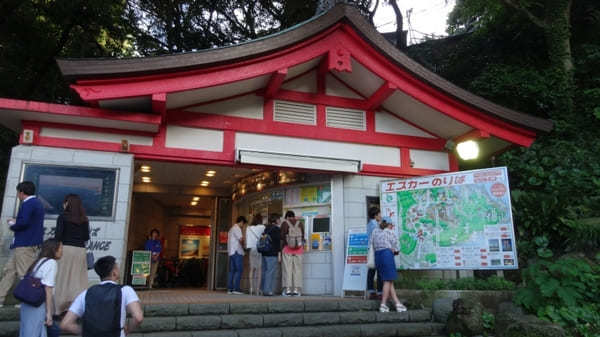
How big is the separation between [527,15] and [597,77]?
305 cm

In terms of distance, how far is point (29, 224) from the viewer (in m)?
6.27

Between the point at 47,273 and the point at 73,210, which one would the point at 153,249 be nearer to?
the point at 73,210

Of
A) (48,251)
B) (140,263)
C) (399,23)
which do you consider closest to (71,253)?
(48,251)


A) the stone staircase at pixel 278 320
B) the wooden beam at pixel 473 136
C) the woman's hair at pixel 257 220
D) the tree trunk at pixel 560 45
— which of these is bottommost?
the stone staircase at pixel 278 320

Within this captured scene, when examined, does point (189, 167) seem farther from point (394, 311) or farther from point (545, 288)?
point (545, 288)

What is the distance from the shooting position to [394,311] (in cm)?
767

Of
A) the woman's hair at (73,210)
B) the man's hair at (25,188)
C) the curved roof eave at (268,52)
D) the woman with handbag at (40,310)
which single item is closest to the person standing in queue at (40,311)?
the woman with handbag at (40,310)

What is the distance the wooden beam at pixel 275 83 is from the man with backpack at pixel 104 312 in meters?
6.33

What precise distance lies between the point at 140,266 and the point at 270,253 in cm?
386

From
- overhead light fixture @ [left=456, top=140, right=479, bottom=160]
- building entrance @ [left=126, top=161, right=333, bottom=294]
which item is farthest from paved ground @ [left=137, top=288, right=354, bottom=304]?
overhead light fixture @ [left=456, top=140, right=479, bottom=160]

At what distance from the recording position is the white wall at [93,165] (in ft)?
24.8

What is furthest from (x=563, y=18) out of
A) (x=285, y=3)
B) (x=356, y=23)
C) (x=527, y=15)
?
(x=285, y=3)

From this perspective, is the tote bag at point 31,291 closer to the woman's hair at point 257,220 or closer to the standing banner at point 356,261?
the standing banner at point 356,261

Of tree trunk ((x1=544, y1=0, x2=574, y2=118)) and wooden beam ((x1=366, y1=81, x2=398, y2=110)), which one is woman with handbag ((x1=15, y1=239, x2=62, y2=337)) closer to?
wooden beam ((x1=366, y1=81, x2=398, y2=110))
